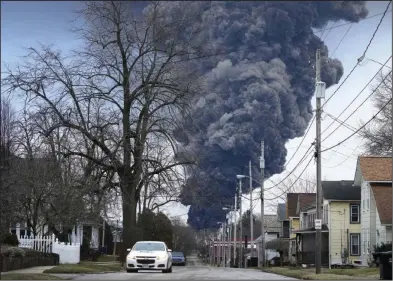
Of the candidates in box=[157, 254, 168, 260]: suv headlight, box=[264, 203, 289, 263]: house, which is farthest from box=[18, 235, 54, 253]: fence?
box=[264, 203, 289, 263]: house

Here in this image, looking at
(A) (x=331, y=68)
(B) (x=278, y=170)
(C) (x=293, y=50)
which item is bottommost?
(B) (x=278, y=170)

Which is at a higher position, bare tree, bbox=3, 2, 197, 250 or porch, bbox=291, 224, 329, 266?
bare tree, bbox=3, 2, 197, 250

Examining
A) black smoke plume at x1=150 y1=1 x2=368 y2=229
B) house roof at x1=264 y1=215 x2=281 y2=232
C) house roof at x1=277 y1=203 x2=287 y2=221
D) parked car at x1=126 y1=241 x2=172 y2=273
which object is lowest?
parked car at x1=126 y1=241 x2=172 y2=273

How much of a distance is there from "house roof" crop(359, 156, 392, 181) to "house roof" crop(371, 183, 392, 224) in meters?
0.59

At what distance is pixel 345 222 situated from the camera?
52.5m

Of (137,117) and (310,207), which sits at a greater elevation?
(137,117)

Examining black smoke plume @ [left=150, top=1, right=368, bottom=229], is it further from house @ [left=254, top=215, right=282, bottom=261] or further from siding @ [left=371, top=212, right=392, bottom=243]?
house @ [left=254, top=215, right=282, bottom=261]

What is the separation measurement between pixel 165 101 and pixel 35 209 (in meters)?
8.81

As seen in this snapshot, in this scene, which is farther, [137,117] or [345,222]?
[345,222]

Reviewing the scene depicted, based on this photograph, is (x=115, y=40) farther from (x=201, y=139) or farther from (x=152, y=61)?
(x=201, y=139)

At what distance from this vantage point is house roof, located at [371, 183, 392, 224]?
4231 cm

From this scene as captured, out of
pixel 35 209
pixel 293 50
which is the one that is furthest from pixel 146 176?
pixel 293 50

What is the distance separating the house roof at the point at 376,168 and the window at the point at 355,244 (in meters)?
8.46

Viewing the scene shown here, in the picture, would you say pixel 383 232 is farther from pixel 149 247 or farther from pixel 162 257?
pixel 162 257
